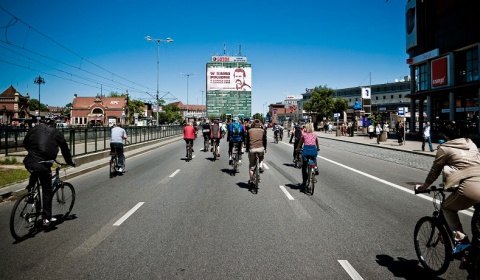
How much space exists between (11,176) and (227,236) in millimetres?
9169

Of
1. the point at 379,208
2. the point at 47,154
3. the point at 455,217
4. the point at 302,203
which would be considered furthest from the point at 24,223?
the point at 379,208

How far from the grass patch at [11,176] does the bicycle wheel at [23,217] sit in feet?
15.9

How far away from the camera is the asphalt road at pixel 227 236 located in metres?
3.95

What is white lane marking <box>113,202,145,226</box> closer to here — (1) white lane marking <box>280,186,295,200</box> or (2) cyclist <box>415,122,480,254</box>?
(1) white lane marking <box>280,186,295,200</box>

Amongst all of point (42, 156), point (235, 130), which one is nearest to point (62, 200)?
point (42, 156)

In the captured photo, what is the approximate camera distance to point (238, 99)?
443 feet

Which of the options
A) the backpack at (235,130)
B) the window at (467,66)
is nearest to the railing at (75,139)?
the backpack at (235,130)

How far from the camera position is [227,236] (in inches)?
203

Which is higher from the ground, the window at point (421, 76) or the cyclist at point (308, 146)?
the window at point (421, 76)

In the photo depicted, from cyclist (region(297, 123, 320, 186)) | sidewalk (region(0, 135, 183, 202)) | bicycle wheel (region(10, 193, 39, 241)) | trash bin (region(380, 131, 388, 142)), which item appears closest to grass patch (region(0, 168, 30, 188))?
sidewalk (region(0, 135, 183, 202))

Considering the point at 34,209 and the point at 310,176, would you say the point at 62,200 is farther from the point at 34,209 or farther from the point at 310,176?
the point at 310,176

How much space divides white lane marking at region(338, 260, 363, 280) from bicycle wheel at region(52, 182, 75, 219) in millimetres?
4922

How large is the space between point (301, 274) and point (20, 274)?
10.5 ft

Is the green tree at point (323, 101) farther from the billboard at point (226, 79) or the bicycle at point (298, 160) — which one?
the bicycle at point (298, 160)
